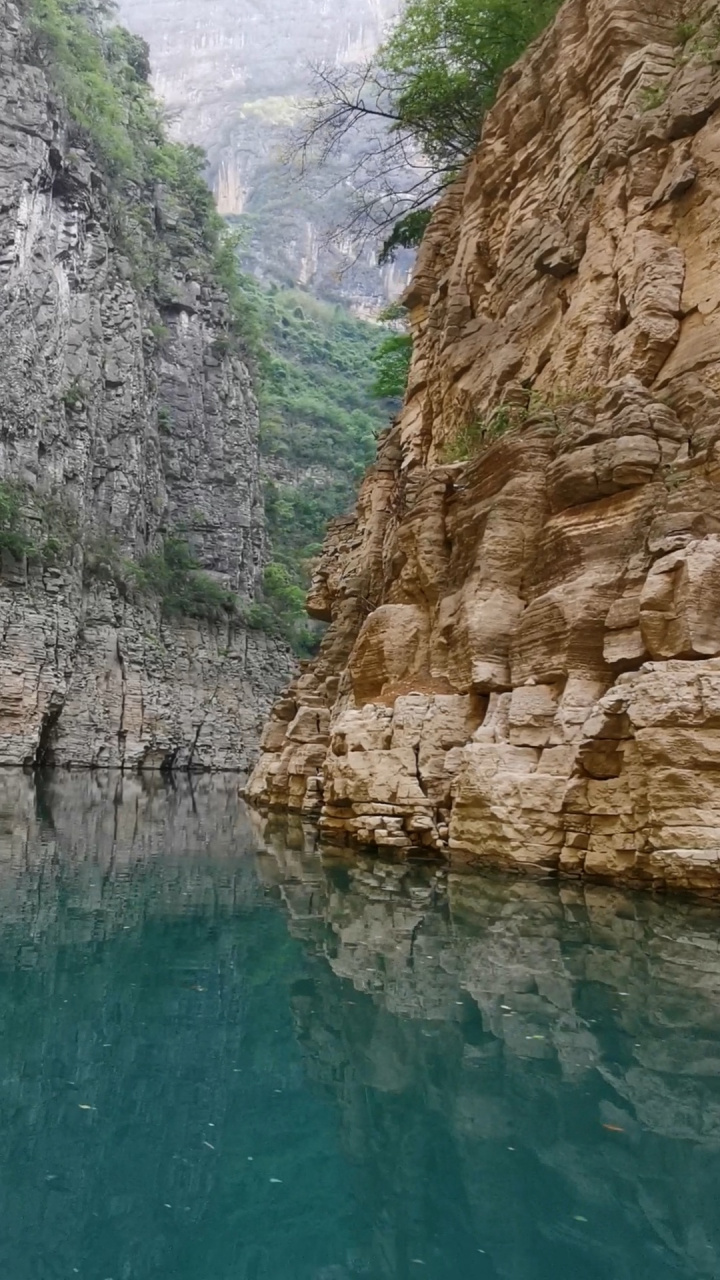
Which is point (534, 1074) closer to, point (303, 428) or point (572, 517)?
point (572, 517)

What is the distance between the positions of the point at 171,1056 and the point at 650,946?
3.88 m

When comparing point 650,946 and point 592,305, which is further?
point 592,305

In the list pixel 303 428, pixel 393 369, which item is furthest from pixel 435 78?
pixel 303 428

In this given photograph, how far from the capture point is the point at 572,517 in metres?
11.5

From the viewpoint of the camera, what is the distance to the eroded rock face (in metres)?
9.29

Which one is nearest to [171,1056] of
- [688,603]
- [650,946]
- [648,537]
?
[650,946]

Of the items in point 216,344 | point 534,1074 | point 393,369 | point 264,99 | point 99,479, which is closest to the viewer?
point 534,1074

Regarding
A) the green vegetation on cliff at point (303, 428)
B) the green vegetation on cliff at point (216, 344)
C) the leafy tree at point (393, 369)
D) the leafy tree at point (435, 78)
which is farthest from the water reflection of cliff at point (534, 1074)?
the green vegetation on cliff at point (303, 428)

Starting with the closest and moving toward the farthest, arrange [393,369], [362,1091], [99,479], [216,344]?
[362,1091] → [393,369] → [99,479] → [216,344]

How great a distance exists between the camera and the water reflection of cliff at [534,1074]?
313 centimetres

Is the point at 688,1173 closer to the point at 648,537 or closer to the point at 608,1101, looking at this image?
the point at 608,1101

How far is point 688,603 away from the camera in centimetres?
900

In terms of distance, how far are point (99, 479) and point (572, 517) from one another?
3586cm

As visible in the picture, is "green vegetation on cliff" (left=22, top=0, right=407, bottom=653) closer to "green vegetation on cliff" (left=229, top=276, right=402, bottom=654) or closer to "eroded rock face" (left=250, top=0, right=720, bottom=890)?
"green vegetation on cliff" (left=229, top=276, right=402, bottom=654)
